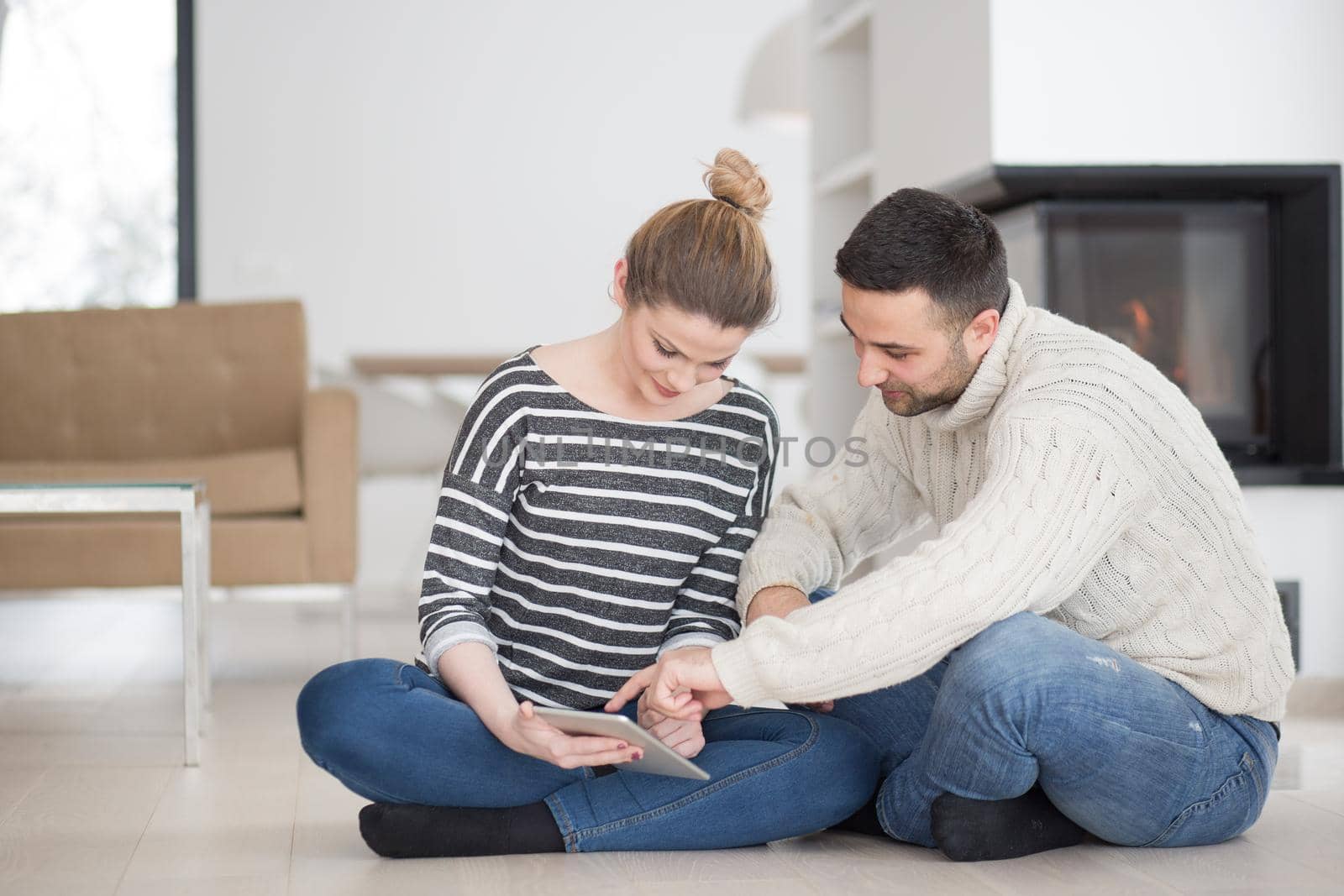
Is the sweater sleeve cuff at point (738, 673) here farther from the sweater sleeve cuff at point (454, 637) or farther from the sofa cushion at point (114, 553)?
the sofa cushion at point (114, 553)

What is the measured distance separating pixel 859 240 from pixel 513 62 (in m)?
4.11

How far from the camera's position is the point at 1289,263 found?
2.87m

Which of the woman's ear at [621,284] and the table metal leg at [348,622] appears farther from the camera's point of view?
the table metal leg at [348,622]

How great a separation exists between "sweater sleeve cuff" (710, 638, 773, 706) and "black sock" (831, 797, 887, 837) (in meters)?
0.32

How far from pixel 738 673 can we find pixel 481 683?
273 millimetres

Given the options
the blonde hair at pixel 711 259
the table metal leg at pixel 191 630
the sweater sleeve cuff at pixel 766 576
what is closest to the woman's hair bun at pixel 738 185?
the blonde hair at pixel 711 259

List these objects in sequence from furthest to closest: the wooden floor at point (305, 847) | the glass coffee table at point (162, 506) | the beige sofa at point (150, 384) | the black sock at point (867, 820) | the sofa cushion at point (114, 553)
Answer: the beige sofa at point (150, 384) → the sofa cushion at point (114, 553) → the glass coffee table at point (162, 506) → the black sock at point (867, 820) → the wooden floor at point (305, 847)

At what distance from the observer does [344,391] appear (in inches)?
129

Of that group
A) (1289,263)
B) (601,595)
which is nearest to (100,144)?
(1289,263)

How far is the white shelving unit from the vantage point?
12.7 feet

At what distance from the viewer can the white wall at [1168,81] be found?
281cm

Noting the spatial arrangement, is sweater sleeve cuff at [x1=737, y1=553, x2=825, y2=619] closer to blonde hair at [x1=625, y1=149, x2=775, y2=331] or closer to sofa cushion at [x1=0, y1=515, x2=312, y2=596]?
blonde hair at [x1=625, y1=149, x2=775, y2=331]

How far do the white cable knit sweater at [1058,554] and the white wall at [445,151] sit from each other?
3849mm

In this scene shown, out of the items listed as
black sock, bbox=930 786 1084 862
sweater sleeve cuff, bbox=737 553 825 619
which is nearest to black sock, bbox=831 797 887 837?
black sock, bbox=930 786 1084 862
